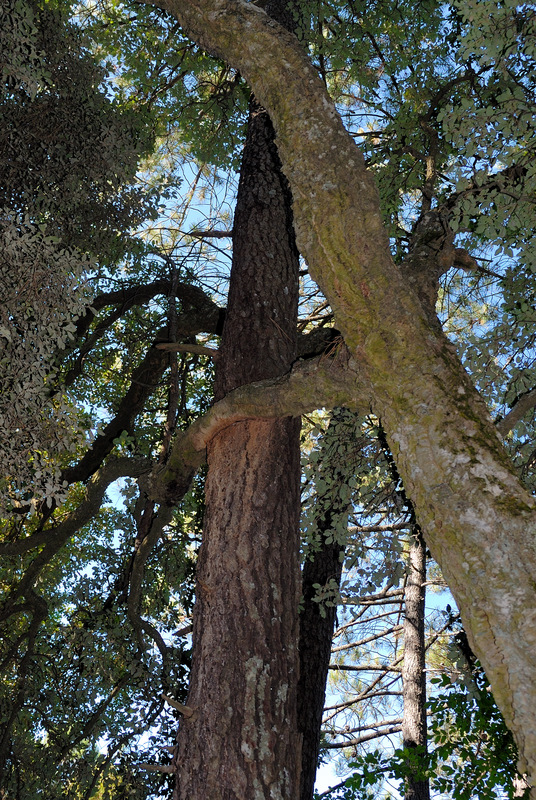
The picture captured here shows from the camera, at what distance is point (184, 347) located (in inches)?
179

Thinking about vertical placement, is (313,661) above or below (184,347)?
below

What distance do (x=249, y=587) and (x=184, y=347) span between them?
1.87 m

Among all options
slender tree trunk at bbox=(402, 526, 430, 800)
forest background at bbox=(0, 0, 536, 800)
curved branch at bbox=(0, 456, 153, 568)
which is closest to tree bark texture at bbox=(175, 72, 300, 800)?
forest background at bbox=(0, 0, 536, 800)

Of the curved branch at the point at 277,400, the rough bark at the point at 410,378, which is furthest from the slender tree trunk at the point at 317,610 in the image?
the rough bark at the point at 410,378

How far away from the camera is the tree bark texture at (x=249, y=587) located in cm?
301

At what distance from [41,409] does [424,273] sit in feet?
8.63

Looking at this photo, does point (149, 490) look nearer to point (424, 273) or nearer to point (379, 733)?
point (424, 273)

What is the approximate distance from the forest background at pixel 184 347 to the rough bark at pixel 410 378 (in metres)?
0.51

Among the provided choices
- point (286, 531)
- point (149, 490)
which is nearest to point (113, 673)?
point (149, 490)

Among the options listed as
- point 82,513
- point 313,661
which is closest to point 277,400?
point 82,513

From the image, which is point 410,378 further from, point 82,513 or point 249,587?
point 82,513

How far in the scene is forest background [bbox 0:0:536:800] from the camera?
152 inches

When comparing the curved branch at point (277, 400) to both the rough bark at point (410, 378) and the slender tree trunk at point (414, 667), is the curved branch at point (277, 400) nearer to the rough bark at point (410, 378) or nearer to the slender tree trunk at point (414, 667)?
the rough bark at point (410, 378)

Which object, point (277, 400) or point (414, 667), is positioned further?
point (414, 667)
